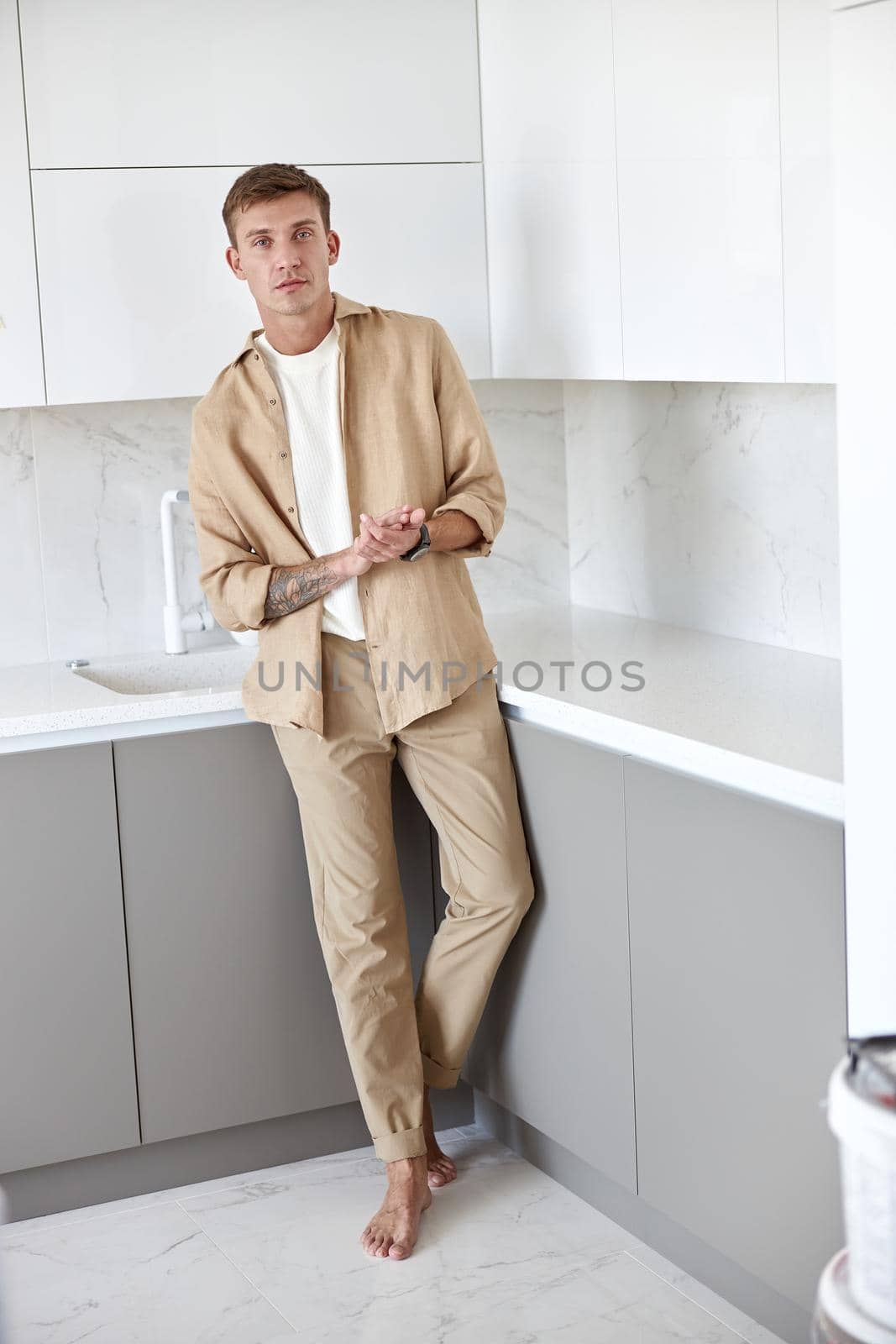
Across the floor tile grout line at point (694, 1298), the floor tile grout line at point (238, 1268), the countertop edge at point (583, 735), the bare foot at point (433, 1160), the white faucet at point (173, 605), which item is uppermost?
the white faucet at point (173, 605)

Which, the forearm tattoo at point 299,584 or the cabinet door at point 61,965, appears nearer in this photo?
the forearm tattoo at point 299,584

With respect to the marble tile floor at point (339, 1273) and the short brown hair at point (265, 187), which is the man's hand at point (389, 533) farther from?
the marble tile floor at point (339, 1273)

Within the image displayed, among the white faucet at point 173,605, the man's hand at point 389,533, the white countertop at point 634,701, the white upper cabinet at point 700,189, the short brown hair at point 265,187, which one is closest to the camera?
the white countertop at point 634,701

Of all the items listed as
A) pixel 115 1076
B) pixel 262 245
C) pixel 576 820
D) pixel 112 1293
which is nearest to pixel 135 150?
pixel 262 245

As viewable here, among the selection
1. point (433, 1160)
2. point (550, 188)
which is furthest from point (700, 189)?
point (433, 1160)

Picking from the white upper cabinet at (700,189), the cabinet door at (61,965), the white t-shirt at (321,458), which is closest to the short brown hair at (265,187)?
the white t-shirt at (321,458)

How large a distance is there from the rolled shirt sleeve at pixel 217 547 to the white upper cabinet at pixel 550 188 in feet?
2.41

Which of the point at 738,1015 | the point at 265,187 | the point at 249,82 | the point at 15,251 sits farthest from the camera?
the point at 249,82

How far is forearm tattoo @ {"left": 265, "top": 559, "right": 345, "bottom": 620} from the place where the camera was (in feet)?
8.70

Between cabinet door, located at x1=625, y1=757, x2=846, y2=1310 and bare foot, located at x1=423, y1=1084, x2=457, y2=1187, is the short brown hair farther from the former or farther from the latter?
bare foot, located at x1=423, y1=1084, x2=457, y2=1187

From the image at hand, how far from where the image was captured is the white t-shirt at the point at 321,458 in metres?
2.72

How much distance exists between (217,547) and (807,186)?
111 centimetres

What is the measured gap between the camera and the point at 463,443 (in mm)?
2750

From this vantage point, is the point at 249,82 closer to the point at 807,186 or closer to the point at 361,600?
the point at 361,600
